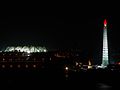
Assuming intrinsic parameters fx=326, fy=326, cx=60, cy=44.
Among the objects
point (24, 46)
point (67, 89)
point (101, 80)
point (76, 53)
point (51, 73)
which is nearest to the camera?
point (67, 89)

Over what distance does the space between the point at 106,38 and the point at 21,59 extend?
1767cm

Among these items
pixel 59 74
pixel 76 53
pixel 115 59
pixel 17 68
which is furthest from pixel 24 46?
pixel 59 74

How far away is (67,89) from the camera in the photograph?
917 inches

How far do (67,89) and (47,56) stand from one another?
Result: 34.8 meters

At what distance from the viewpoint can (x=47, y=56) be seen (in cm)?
5791

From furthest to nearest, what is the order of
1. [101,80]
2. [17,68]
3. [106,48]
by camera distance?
[106,48]
[17,68]
[101,80]

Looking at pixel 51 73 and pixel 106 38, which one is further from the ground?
pixel 106 38

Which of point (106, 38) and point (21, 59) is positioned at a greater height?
point (106, 38)

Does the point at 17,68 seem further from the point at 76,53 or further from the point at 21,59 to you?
the point at 76,53

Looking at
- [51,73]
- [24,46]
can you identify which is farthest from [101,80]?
[24,46]

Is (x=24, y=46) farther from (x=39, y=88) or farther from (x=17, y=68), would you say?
(x=39, y=88)

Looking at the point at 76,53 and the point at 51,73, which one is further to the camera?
the point at 76,53

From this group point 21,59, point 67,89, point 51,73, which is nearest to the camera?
point 67,89

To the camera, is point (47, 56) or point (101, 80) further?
point (47, 56)
